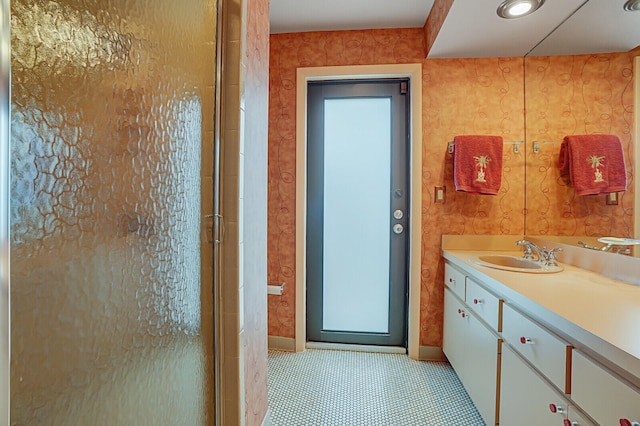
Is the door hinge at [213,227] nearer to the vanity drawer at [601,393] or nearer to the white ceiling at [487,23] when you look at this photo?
the vanity drawer at [601,393]

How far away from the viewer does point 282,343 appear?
2428mm

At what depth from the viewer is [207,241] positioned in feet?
3.24

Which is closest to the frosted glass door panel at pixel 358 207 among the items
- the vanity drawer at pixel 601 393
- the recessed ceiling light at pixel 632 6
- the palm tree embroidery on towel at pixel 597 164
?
the palm tree embroidery on towel at pixel 597 164

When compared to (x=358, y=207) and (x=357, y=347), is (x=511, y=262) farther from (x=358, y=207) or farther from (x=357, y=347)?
(x=357, y=347)

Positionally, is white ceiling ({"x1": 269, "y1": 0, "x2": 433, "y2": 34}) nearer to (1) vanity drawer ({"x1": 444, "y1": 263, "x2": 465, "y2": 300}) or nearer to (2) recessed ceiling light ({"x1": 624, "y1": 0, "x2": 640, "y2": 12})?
(2) recessed ceiling light ({"x1": 624, "y1": 0, "x2": 640, "y2": 12})

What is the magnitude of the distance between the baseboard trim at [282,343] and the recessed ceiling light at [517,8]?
2464 mm

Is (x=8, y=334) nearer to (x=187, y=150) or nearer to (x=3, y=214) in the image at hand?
(x=3, y=214)

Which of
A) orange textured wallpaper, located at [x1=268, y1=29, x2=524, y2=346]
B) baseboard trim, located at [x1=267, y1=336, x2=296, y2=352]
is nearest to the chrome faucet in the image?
orange textured wallpaper, located at [x1=268, y1=29, x2=524, y2=346]

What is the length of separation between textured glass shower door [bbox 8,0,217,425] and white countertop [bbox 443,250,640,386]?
107cm

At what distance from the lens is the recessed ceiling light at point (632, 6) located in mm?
1351

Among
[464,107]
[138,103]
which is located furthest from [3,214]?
[464,107]

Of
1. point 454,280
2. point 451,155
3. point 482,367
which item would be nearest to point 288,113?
point 451,155

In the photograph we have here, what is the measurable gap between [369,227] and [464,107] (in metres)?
1.08

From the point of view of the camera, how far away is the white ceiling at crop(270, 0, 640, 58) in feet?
5.01
